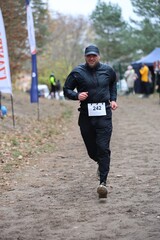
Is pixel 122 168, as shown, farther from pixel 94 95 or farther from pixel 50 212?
pixel 50 212

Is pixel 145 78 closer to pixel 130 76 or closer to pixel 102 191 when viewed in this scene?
pixel 130 76

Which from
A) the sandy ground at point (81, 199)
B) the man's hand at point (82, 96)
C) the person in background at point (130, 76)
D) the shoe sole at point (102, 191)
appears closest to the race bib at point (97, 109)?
the man's hand at point (82, 96)

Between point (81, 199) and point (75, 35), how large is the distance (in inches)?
2779

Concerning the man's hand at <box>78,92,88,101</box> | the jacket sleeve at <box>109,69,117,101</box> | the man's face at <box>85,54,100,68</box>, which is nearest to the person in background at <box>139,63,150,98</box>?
the jacket sleeve at <box>109,69,117,101</box>

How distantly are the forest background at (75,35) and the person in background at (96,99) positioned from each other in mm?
16201

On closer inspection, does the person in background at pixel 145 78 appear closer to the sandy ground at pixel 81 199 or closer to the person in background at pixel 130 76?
the person in background at pixel 130 76

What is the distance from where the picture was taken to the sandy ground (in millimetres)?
6066

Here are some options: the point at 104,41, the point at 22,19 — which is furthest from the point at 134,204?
the point at 104,41

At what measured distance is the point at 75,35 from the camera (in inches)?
3039

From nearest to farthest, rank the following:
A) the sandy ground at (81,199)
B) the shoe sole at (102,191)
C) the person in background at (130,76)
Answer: the sandy ground at (81,199) < the shoe sole at (102,191) < the person in background at (130,76)

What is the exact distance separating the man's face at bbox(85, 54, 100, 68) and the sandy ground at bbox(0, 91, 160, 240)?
73.8 inches

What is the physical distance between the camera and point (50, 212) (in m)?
7.04

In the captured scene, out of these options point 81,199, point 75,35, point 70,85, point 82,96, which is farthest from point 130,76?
point 75,35

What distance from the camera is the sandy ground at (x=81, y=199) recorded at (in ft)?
19.9
